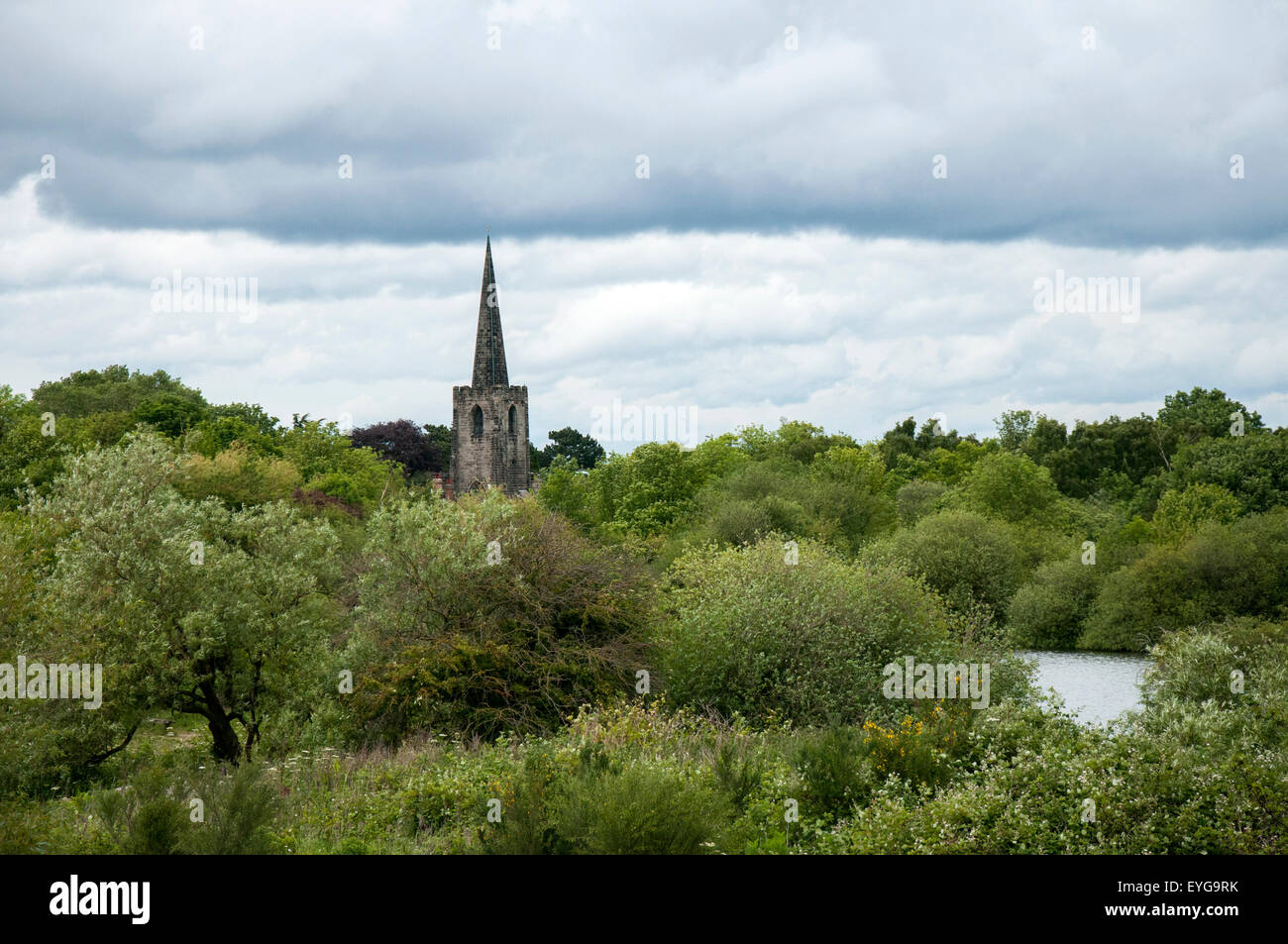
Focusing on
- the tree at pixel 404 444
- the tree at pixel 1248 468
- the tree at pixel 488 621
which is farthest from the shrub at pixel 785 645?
the tree at pixel 404 444

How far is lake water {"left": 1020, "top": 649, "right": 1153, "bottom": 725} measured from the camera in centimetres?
3884

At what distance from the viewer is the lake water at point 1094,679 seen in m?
38.8

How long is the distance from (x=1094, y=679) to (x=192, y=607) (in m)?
37.5

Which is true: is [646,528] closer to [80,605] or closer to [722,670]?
[722,670]

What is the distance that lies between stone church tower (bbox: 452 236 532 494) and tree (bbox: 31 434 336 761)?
6322 centimetres

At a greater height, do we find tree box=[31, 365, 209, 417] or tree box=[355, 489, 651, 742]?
tree box=[31, 365, 209, 417]

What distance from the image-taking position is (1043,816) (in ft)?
41.6

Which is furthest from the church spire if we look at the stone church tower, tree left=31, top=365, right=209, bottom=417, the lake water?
the lake water

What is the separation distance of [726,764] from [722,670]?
33.2ft

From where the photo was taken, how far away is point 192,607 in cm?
2105

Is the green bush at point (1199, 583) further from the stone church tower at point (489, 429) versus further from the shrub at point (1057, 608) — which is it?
the stone church tower at point (489, 429)

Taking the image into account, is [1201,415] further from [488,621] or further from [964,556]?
[488,621]

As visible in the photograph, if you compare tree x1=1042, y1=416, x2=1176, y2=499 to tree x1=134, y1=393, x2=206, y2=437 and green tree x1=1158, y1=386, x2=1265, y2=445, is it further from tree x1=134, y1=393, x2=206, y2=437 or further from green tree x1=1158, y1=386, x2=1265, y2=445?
tree x1=134, y1=393, x2=206, y2=437

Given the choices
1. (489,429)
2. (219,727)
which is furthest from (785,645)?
(489,429)
